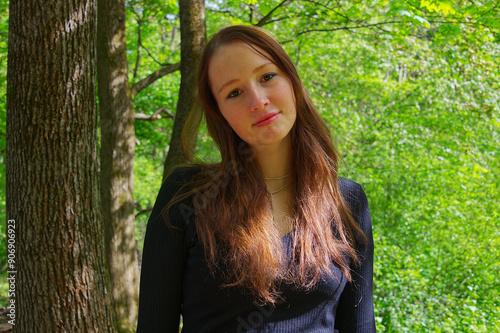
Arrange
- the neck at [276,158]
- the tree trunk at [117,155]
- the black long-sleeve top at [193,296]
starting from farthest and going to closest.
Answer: the tree trunk at [117,155], the neck at [276,158], the black long-sleeve top at [193,296]

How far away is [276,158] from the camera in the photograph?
1.68m

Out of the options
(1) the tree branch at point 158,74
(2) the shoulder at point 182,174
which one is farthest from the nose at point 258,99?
(1) the tree branch at point 158,74

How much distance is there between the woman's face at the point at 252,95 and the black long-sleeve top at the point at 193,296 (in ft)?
1.04

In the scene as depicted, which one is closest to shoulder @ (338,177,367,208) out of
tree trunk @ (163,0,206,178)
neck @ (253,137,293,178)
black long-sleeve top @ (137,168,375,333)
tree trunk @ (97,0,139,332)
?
neck @ (253,137,293,178)

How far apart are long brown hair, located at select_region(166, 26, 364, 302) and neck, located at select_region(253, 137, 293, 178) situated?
3 cm

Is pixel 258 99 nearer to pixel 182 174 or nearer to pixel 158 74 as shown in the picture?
pixel 182 174

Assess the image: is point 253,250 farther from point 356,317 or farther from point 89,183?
point 89,183

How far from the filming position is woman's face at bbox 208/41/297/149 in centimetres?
146

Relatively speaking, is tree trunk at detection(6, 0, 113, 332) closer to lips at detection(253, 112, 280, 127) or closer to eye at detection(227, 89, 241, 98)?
eye at detection(227, 89, 241, 98)

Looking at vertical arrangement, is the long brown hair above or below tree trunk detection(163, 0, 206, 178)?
below

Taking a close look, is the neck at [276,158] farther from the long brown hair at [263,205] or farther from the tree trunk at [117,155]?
the tree trunk at [117,155]

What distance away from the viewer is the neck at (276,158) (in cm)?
165

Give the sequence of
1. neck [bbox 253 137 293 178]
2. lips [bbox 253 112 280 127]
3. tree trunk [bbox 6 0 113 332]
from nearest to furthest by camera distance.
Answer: lips [bbox 253 112 280 127]
neck [bbox 253 137 293 178]
tree trunk [bbox 6 0 113 332]

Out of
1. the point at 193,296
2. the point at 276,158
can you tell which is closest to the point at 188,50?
the point at 276,158
